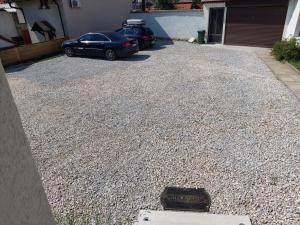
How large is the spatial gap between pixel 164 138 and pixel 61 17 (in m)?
15.8

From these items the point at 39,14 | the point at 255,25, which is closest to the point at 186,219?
the point at 255,25

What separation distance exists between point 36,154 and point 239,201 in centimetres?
419

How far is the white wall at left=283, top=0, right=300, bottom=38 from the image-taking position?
13594 millimetres

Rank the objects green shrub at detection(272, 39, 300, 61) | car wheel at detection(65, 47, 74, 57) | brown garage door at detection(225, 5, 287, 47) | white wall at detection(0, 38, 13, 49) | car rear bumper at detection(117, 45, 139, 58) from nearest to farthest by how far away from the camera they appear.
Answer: green shrub at detection(272, 39, 300, 61) < car rear bumper at detection(117, 45, 139, 58) < car wheel at detection(65, 47, 74, 57) < brown garage door at detection(225, 5, 287, 47) < white wall at detection(0, 38, 13, 49)

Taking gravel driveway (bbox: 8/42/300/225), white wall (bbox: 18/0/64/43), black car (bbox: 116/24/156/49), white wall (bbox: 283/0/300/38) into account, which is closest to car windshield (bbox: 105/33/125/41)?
black car (bbox: 116/24/156/49)

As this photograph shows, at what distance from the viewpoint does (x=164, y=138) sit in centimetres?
561

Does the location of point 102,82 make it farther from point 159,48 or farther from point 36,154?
point 159,48

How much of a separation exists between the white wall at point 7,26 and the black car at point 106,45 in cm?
864

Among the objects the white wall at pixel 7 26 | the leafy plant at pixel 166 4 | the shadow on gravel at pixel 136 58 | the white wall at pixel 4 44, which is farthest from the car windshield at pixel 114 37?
the leafy plant at pixel 166 4

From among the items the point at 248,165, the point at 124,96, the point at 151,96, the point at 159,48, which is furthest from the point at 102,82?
the point at 159,48

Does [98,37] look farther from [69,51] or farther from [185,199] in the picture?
[185,199]

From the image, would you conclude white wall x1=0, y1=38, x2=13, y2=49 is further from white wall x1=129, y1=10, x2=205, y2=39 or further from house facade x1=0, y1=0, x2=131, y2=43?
white wall x1=129, y1=10, x2=205, y2=39

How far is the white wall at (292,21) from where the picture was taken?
13.6m

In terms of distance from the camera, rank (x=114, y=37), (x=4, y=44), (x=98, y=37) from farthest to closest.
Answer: (x=4, y=44)
(x=98, y=37)
(x=114, y=37)
